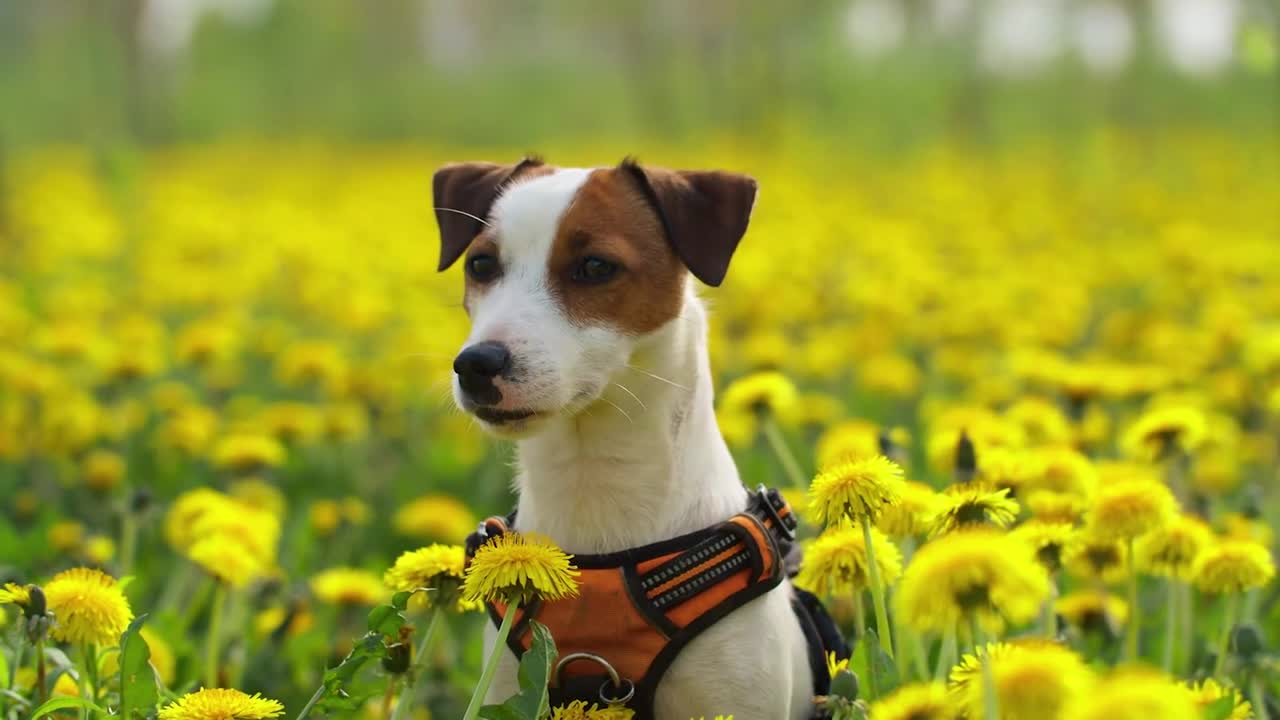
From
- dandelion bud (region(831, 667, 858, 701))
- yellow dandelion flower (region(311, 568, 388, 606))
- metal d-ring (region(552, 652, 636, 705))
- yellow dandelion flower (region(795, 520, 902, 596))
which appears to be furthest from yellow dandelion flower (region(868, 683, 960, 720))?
yellow dandelion flower (region(311, 568, 388, 606))

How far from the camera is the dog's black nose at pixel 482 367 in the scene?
244 cm

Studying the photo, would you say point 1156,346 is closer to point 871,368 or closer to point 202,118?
point 871,368

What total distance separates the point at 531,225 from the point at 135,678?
1.11 meters

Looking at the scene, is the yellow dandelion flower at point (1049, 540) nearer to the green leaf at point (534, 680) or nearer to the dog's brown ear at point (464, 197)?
the green leaf at point (534, 680)

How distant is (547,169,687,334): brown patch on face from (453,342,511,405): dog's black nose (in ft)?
0.69

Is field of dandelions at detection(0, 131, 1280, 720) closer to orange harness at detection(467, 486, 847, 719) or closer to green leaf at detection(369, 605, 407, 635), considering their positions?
green leaf at detection(369, 605, 407, 635)

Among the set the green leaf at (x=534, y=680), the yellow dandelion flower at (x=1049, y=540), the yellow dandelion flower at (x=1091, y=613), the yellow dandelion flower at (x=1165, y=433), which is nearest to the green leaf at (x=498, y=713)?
the green leaf at (x=534, y=680)

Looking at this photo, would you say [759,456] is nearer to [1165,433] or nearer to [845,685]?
[1165,433]

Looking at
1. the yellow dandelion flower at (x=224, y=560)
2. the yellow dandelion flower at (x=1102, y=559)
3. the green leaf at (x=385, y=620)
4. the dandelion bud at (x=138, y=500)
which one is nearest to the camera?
the green leaf at (x=385, y=620)

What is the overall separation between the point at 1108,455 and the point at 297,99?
79.2 feet

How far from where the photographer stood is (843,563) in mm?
2428

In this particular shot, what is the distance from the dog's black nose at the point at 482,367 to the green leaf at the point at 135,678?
2.23 feet

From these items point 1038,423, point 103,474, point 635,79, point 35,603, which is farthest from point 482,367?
point 635,79

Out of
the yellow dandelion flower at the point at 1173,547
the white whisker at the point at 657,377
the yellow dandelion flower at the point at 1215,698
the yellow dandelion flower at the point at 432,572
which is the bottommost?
the yellow dandelion flower at the point at 1215,698
